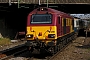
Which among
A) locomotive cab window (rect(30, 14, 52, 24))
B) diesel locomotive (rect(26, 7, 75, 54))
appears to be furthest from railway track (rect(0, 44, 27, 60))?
locomotive cab window (rect(30, 14, 52, 24))

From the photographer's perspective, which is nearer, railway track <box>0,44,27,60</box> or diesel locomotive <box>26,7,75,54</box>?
diesel locomotive <box>26,7,75,54</box>

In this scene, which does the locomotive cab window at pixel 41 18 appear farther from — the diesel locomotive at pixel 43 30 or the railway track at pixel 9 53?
the railway track at pixel 9 53

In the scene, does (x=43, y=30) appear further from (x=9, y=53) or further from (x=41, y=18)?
(x=9, y=53)

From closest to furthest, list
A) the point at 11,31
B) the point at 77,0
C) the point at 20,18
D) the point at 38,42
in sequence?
the point at 38,42, the point at 77,0, the point at 11,31, the point at 20,18

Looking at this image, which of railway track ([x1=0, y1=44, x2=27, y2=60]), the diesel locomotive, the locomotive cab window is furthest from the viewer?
railway track ([x1=0, y1=44, x2=27, y2=60])

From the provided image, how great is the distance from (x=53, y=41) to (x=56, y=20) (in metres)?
1.41

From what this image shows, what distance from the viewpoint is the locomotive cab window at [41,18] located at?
15516 millimetres

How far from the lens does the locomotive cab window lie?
15516mm

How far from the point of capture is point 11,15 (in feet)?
126

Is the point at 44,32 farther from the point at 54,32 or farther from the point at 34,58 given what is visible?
the point at 34,58

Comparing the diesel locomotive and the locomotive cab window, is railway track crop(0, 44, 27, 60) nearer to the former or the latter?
the diesel locomotive

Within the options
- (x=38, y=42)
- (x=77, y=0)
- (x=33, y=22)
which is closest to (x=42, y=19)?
(x=33, y=22)

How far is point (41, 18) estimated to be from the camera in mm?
15617

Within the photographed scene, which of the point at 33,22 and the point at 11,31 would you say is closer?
the point at 33,22
